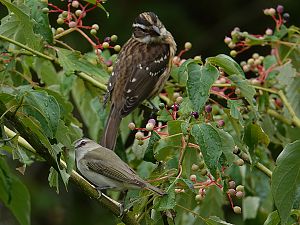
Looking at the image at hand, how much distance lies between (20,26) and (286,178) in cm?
111

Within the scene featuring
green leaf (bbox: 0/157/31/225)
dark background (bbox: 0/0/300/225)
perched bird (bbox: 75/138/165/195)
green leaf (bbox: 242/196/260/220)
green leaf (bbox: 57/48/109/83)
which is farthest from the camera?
dark background (bbox: 0/0/300/225)

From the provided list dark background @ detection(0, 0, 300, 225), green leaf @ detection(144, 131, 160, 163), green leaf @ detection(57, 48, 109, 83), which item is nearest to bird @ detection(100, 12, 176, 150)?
green leaf @ detection(57, 48, 109, 83)

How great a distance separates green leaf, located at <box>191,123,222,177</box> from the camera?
2.56m

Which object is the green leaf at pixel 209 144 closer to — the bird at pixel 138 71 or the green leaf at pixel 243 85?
the green leaf at pixel 243 85

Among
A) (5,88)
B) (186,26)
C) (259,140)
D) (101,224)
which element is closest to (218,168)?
(259,140)

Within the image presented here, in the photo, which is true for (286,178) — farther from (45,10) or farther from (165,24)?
(165,24)

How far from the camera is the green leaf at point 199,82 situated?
267 centimetres

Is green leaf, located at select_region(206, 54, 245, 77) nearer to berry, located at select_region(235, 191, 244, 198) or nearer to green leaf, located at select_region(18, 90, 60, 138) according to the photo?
berry, located at select_region(235, 191, 244, 198)

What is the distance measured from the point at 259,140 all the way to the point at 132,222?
1.71 feet

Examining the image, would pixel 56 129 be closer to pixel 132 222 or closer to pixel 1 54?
pixel 132 222

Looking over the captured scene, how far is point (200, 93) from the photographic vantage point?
267 cm

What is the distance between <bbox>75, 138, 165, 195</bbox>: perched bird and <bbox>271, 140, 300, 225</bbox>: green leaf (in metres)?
0.47

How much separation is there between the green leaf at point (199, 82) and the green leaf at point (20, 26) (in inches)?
20.3

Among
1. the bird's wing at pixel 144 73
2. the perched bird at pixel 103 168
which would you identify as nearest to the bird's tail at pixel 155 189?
the perched bird at pixel 103 168
